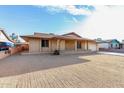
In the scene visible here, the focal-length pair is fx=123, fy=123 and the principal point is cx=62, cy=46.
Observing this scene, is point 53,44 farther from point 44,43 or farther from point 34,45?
point 34,45

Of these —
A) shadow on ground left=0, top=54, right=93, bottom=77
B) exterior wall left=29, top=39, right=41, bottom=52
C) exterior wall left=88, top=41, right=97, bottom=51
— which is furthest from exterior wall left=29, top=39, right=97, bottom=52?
shadow on ground left=0, top=54, right=93, bottom=77

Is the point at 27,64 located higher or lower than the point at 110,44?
lower

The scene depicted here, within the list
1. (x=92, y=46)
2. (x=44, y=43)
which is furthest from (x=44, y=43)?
(x=92, y=46)

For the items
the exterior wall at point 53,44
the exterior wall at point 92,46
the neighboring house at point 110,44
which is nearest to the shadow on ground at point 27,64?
the exterior wall at point 53,44

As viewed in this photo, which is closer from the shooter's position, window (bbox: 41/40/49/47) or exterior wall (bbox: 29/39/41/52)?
exterior wall (bbox: 29/39/41/52)

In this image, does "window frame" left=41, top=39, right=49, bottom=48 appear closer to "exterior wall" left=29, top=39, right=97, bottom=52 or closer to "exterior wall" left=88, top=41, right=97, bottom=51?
"exterior wall" left=29, top=39, right=97, bottom=52

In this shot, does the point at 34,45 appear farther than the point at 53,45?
No

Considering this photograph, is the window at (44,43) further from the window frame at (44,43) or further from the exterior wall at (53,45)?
the exterior wall at (53,45)

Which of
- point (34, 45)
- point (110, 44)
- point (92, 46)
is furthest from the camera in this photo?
point (110, 44)

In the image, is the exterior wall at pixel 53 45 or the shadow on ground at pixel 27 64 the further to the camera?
the exterior wall at pixel 53 45

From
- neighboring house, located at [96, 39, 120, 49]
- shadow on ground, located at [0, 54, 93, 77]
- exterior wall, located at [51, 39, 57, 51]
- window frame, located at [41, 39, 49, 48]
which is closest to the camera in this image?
shadow on ground, located at [0, 54, 93, 77]
